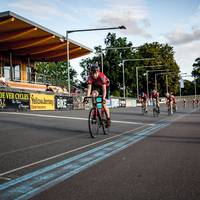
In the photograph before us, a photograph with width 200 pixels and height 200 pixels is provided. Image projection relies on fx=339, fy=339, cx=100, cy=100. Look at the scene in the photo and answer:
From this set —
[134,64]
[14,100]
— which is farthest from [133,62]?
[14,100]

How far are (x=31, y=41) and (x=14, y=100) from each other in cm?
1690

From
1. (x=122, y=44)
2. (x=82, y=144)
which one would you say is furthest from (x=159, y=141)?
(x=122, y=44)

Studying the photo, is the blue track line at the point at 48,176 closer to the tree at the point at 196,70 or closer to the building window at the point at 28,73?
the building window at the point at 28,73

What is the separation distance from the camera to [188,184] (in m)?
3.89

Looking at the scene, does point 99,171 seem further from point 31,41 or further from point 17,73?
point 17,73

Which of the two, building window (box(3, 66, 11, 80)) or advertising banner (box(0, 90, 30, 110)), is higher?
building window (box(3, 66, 11, 80))

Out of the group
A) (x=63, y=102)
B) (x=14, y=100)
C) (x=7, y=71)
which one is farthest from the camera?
(x=7, y=71)

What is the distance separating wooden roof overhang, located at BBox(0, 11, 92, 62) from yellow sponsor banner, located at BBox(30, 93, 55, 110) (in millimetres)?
7695

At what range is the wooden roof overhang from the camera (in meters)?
29.0

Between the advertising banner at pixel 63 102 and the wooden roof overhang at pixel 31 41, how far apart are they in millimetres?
6796

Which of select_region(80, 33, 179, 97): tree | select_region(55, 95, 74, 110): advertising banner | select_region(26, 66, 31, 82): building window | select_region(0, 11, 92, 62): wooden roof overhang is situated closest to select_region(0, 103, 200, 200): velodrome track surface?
select_region(55, 95, 74, 110): advertising banner

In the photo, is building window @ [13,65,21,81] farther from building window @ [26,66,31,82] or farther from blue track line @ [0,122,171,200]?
blue track line @ [0,122,171,200]

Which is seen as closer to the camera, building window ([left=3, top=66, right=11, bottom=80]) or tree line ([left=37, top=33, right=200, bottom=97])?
building window ([left=3, top=66, right=11, bottom=80])

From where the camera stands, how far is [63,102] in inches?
1079
